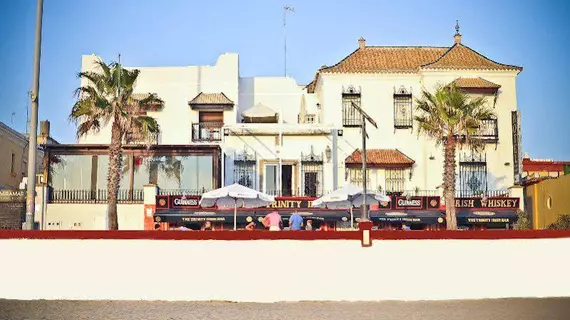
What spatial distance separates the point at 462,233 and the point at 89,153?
77.8ft

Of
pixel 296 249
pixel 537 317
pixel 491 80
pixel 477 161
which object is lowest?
pixel 537 317

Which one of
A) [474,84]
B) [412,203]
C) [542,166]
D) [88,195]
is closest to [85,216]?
[88,195]

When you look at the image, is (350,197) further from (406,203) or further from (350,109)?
(350,109)

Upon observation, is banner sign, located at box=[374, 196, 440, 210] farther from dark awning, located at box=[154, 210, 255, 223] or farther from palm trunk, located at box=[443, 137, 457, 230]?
dark awning, located at box=[154, 210, 255, 223]

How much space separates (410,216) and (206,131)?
1148 centimetres

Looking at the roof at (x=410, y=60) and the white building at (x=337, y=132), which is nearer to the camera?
the white building at (x=337, y=132)

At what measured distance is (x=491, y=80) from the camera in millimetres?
37656

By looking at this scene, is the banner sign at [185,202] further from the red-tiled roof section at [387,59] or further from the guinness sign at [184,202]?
the red-tiled roof section at [387,59]

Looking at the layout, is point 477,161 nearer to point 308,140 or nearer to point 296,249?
point 308,140

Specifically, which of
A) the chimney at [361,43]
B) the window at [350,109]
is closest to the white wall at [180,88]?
the window at [350,109]

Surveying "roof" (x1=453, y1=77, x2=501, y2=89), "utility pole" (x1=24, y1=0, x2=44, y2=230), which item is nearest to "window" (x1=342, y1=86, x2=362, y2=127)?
"roof" (x1=453, y1=77, x2=501, y2=89)

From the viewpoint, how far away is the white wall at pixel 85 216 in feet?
114

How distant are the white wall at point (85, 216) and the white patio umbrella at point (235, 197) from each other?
723 cm

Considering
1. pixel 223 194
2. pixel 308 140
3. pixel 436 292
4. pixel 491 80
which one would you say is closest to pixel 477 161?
pixel 491 80
